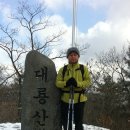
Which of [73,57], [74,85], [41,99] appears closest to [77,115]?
[74,85]

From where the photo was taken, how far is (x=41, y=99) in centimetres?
879

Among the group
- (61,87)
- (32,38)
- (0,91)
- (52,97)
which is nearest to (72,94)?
(61,87)

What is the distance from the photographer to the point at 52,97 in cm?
873

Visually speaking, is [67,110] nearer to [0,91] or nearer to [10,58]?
[10,58]

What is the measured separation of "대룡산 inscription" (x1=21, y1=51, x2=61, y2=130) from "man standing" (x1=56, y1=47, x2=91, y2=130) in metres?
0.54

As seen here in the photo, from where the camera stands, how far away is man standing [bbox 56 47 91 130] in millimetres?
8000

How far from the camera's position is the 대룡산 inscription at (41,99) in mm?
8750

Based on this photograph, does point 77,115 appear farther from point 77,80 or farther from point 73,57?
point 73,57

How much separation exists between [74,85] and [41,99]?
1.19 m

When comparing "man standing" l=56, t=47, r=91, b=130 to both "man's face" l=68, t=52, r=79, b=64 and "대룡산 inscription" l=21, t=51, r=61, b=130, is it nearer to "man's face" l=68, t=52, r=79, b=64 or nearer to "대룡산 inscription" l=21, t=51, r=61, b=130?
"man's face" l=68, t=52, r=79, b=64

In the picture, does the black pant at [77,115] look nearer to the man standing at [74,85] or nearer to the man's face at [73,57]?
the man standing at [74,85]

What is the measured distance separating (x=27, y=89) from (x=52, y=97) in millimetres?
593

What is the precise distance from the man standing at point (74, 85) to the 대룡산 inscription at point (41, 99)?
544 millimetres

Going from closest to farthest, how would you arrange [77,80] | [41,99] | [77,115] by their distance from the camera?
[77,80], [77,115], [41,99]
